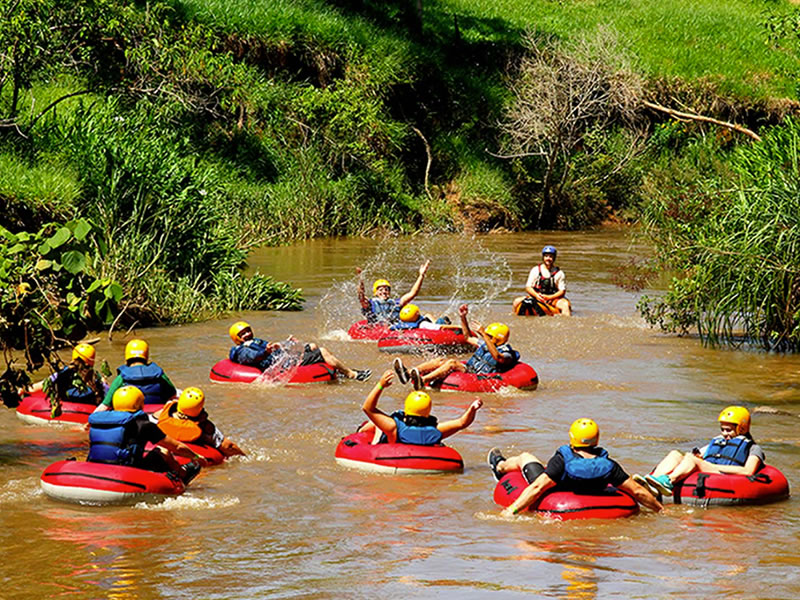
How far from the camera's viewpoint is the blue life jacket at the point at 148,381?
12.6 metres

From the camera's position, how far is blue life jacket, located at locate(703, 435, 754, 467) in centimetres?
1063

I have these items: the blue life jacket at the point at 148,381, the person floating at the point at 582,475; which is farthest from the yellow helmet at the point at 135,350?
the person floating at the point at 582,475

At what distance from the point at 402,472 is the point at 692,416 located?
404 cm

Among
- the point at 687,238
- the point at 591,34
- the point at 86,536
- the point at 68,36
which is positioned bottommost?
the point at 86,536

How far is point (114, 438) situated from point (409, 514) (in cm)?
246

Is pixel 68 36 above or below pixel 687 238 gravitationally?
above

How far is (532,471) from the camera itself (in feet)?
33.7

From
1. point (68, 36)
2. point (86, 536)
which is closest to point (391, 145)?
point (68, 36)

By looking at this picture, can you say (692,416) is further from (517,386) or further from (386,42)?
(386,42)

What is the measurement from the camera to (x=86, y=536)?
365 inches

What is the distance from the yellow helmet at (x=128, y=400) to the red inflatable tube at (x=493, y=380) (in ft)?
17.8

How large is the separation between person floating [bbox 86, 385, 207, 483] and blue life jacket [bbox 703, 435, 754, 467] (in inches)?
183

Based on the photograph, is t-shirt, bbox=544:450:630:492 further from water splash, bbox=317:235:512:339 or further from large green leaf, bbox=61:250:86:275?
water splash, bbox=317:235:512:339

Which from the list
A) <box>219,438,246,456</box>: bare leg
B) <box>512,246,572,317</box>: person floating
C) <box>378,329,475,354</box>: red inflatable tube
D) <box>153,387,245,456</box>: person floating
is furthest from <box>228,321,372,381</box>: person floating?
<box>512,246,572,317</box>: person floating
